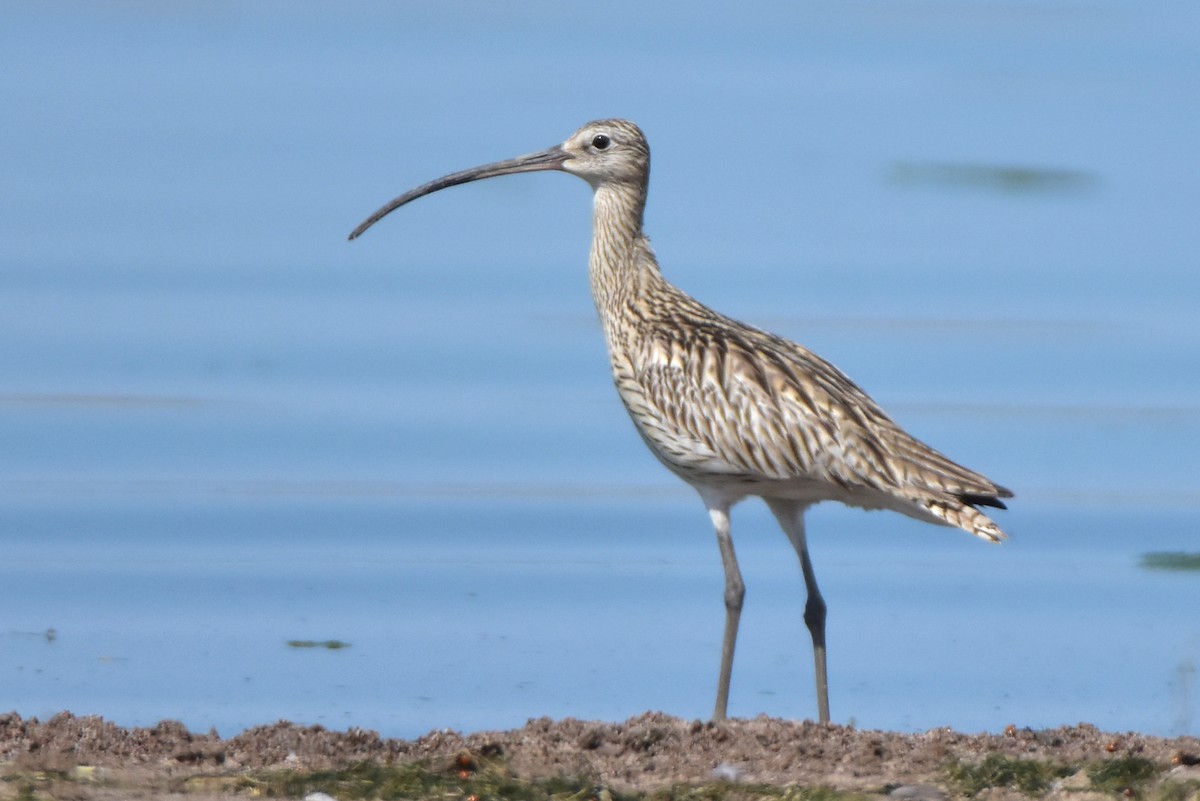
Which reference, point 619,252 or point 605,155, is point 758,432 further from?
point 605,155

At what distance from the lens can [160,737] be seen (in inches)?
333

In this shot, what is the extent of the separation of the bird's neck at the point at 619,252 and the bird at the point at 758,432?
0.04ft

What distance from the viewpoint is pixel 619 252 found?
10742 millimetres

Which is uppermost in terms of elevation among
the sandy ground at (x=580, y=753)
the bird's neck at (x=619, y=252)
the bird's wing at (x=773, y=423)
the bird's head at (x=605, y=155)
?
the bird's head at (x=605, y=155)

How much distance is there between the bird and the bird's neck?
11 mm

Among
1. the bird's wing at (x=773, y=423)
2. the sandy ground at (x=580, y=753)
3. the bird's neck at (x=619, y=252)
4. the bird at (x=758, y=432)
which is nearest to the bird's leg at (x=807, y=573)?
the bird at (x=758, y=432)

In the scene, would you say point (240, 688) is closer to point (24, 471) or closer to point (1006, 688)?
point (1006, 688)

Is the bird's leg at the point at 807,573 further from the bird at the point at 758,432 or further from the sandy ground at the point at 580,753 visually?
the sandy ground at the point at 580,753

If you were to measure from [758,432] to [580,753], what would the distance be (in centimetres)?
188

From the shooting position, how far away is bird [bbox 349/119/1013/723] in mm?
9672

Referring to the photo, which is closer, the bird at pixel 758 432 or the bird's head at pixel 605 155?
the bird at pixel 758 432

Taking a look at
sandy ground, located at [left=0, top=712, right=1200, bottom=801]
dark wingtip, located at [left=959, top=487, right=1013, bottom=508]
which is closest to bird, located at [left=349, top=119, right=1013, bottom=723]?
→ dark wingtip, located at [left=959, top=487, right=1013, bottom=508]

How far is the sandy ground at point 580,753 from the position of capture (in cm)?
799

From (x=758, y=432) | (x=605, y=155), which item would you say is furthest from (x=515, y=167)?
(x=758, y=432)
